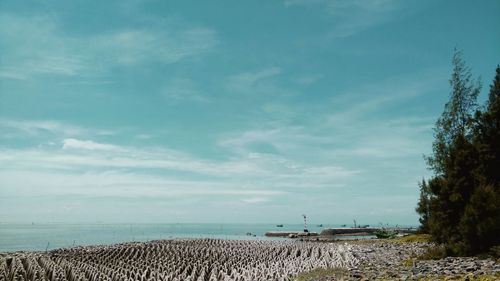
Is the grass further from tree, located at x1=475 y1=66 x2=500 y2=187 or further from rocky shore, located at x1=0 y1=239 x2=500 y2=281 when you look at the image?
tree, located at x1=475 y1=66 x2=500 y2=187

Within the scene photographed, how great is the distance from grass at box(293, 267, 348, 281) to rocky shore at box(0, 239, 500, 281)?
5 centimetres

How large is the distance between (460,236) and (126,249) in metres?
18.1

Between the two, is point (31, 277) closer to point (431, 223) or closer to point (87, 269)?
point (87, 269)

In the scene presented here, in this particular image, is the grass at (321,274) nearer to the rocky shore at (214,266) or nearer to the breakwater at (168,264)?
the rocky shore at (214,266)

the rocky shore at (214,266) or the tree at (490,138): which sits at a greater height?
the tree at (490,138)

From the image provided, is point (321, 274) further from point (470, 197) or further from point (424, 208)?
point (424, 208)

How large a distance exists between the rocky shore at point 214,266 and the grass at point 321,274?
0.16ft

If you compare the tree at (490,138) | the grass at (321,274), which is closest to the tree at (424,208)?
the tree at (490,138)

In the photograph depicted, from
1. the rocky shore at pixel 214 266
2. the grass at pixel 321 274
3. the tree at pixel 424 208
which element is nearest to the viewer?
the rocky shore at pixel 214 266

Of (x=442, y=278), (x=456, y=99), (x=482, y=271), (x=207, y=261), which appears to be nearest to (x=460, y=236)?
(x=482, y=271)

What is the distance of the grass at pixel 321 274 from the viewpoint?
15.0 m

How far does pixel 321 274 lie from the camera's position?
1598 centimetres

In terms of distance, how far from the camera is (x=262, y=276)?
55.5ft

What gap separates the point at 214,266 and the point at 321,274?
20.2 feet
